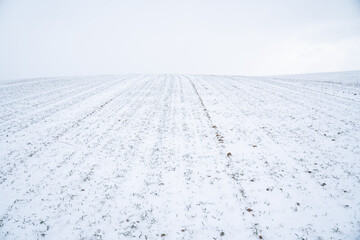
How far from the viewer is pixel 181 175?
20.1 ft

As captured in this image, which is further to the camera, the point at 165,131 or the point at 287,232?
the point at 165,131

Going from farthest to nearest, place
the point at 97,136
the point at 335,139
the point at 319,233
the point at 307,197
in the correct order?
the point at 97,136, the point at 335,139, the point at 307,197, the point at 319,233

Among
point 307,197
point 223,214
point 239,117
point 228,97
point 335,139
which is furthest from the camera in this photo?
point 228,97

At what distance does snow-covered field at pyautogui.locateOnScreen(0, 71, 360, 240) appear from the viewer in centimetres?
438

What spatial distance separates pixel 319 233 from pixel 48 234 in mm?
5459

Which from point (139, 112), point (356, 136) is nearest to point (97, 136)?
point (139, 112)

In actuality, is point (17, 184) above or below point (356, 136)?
below

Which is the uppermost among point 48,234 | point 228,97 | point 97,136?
point 228,97

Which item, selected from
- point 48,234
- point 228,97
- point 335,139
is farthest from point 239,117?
point 48,234

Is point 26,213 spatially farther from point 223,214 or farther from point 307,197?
point 307,197

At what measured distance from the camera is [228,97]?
16516mm

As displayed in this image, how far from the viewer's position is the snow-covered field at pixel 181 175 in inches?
172

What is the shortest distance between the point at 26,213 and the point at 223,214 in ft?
14.8

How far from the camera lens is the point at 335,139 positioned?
27.0ft
